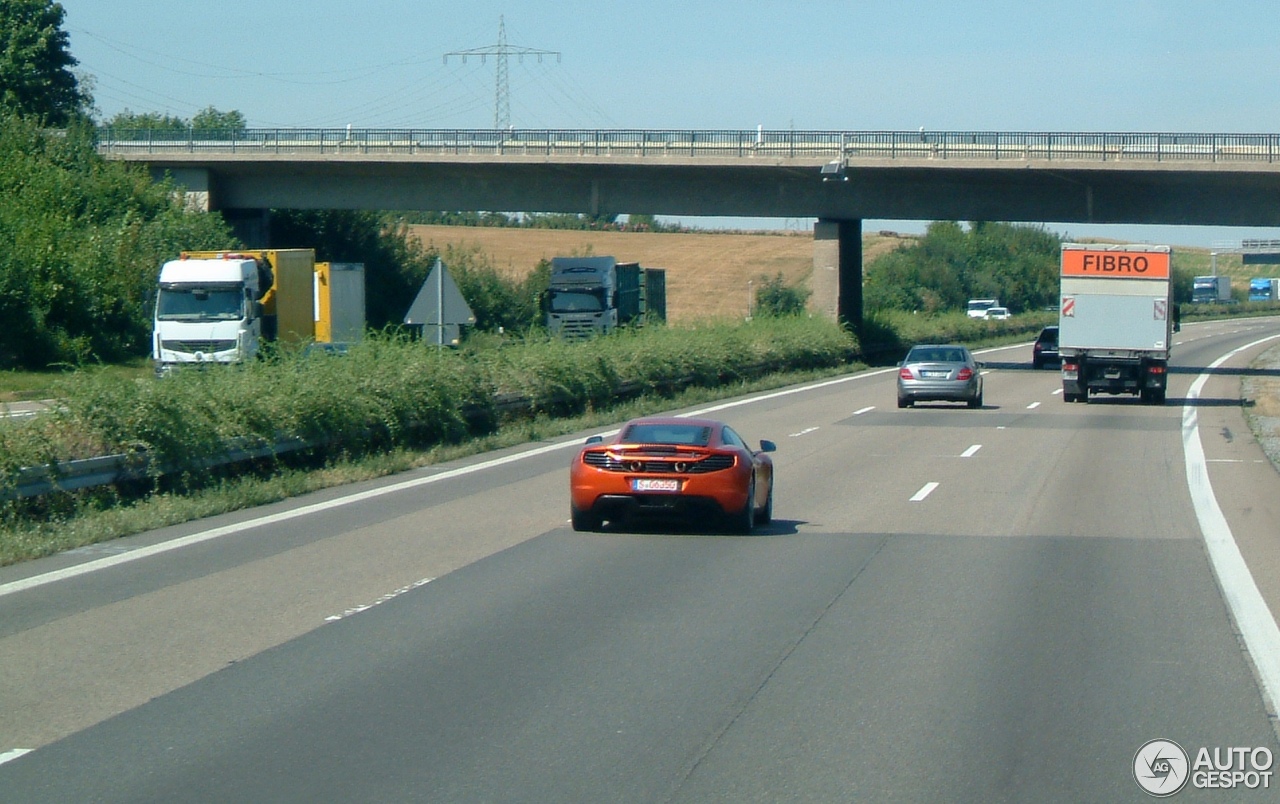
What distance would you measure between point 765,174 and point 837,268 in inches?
211

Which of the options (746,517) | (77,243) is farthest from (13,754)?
(77,243)

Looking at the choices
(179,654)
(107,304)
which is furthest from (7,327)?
(179,654)

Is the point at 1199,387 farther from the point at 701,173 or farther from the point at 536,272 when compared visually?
the point at 536,272

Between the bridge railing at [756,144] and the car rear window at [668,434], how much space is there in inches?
1437

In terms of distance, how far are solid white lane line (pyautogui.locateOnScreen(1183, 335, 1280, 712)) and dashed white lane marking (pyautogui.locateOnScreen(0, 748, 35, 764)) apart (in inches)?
255

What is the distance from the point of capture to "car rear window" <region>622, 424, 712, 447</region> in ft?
47.7

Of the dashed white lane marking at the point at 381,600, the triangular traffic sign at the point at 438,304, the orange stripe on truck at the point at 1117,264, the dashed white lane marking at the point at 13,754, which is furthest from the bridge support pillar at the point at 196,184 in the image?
the dashed white lane marking at the point at 13,754

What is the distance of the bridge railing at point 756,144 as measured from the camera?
47312mm

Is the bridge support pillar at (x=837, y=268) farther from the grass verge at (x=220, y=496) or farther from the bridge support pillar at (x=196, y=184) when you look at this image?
the grass verge at (x=220, y=496)

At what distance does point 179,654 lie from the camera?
9203 mm

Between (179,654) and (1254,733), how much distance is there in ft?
20.6

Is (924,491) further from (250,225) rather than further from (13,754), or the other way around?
(250,225)

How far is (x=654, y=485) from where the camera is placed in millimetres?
14289

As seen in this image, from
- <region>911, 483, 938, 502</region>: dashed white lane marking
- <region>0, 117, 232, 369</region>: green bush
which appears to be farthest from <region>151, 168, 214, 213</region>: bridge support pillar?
<region>911, 483, 938, 502</region>: dashed white lane marking
